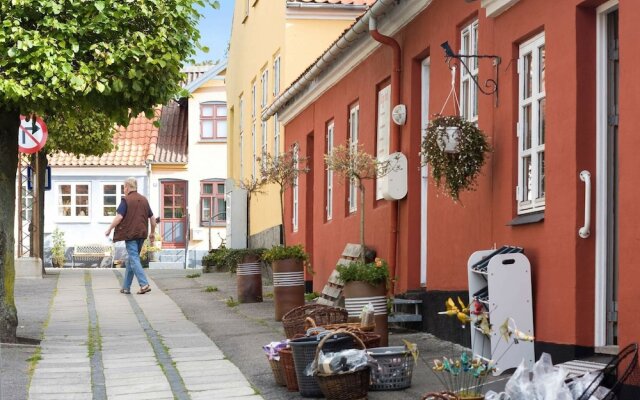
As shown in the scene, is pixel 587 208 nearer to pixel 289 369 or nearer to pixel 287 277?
pixel 289 369

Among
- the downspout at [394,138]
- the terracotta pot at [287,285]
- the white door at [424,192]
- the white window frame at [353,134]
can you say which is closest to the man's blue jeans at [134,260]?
the white window frame at [353,134]

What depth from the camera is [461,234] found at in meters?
11.2

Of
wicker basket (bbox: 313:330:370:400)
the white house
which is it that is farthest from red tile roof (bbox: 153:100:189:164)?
wicker basket (bbox: 313:330:370:400)

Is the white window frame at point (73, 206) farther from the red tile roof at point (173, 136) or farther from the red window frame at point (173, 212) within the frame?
the red tile roof at point (173, 136)

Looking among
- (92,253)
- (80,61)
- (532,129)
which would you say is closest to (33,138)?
(80,61)

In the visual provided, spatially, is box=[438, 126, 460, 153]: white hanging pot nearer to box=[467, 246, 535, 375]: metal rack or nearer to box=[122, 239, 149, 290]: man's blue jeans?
box=[467, 246, 535, 375]: metal rack

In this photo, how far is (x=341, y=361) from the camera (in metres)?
8.40

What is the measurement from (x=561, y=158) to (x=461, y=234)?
2607 mm

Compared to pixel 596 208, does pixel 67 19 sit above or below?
above

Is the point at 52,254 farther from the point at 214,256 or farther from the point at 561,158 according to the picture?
the point at 561,158

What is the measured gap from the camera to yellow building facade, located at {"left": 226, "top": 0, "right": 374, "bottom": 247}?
22.9m

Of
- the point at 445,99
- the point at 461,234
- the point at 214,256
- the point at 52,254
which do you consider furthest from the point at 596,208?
the point at 52,254

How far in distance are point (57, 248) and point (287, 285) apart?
103 feet

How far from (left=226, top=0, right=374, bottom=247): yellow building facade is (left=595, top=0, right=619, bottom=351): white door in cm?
1206
